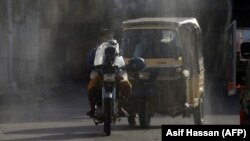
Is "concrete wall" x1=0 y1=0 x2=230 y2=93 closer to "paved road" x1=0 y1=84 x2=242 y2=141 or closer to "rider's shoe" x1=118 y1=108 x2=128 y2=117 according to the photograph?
"paved road" x1=0 y1=84 x2=242 y2=141

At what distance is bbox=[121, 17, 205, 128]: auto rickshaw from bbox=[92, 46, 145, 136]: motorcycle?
792mm

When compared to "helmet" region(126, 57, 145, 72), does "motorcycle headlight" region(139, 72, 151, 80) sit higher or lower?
lower

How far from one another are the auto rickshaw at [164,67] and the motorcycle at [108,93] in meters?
0.79

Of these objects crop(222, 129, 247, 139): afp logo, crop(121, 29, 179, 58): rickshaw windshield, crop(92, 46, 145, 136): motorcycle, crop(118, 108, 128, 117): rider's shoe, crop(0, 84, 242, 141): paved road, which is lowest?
crop(0, 84, 242, 141): paved road

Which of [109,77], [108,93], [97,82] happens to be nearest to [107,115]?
[108,93]

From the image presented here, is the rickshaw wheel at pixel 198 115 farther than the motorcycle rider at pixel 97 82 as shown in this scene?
Yes

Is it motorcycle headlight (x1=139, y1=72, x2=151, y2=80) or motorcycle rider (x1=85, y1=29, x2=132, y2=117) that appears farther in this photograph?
motorcycle headlight (x1=139, y1=72, x2=151, y2=80)

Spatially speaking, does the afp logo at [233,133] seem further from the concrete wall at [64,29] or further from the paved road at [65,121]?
the concrete wall at [64,29]

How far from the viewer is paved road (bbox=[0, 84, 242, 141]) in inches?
483

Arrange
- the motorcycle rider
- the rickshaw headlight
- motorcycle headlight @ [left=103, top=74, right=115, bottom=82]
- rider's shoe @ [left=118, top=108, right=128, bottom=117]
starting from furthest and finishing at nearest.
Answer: the rickshaw headlight, rider's shoe @ [left=118, top=108, right=128, bottom=117], the motorcycle rider, motorcycle headlight @ [left=103, top=74, right=115, bottom=82]

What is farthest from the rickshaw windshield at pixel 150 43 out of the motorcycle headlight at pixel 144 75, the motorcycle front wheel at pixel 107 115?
the motorcycle front wheel at pixel 107 115

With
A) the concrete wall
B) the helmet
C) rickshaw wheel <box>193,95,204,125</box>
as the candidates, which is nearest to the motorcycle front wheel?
the helmet

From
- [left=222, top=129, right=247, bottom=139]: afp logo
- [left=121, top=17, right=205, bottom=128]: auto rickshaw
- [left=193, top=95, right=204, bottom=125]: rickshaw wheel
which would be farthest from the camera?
[left=193, top=95, right=204, bottom=125]: rickshaw wheel

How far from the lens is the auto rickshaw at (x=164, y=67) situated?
1345 cm
